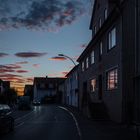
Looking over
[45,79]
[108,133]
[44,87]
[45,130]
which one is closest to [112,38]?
[45,130]

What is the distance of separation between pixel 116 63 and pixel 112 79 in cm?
196

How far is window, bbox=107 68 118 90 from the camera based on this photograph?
27469 millimetres

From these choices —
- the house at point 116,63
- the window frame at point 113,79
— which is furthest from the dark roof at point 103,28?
the window frame at point 113,79

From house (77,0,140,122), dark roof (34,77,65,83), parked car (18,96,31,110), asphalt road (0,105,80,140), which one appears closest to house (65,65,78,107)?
parked car (18,96,31,110)

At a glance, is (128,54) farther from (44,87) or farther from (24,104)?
(44,87)

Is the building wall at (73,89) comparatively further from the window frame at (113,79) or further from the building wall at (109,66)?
the window frame at (113,79)

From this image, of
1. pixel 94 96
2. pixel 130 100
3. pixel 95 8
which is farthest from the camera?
pixel 95 8

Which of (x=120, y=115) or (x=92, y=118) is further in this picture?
(x=92, y=118)

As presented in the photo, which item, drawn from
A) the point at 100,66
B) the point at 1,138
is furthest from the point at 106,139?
the point at 100,66

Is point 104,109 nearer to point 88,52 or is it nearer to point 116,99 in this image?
point 116,99

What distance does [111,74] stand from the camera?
29.3m

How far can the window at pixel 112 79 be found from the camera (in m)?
27.5

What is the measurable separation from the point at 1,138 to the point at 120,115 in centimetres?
1078

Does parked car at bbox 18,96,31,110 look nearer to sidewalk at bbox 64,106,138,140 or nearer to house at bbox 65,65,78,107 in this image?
house at bbox 65,65,78,107
